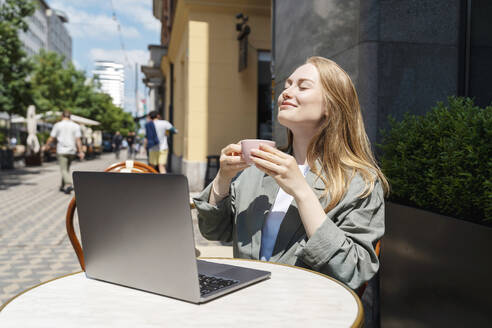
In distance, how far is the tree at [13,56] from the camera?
13336 mm

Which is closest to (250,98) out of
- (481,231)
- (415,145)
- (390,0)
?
(390,0)

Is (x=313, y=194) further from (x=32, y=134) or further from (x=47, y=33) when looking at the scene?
(x=47, y=33)

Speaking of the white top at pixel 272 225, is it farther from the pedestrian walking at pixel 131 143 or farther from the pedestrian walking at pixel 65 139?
the pedestrian walking at pixel 131 143

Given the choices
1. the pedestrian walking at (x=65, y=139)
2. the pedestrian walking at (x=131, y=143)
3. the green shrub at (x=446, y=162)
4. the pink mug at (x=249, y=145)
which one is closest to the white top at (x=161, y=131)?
the pedestrian walking at (x=65, y=139)

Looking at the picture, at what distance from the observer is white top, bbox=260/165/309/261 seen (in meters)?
1.94

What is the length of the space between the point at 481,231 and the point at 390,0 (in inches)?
80.4

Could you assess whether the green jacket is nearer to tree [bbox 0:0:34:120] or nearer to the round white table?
the round white table

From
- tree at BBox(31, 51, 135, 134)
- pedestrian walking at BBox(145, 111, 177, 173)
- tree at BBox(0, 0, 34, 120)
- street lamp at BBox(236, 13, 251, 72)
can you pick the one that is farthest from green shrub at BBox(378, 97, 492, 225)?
tree at BBox(31, 51, 135, 134)

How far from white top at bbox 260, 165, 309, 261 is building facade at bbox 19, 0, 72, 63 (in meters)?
78.2

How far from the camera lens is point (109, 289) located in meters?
1.45

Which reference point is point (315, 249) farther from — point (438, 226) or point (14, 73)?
point (14, 73)

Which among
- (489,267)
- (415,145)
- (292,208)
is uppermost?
(415,145)

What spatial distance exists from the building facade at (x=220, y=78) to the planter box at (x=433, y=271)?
8.27 m

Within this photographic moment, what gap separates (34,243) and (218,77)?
6294 millimetres
